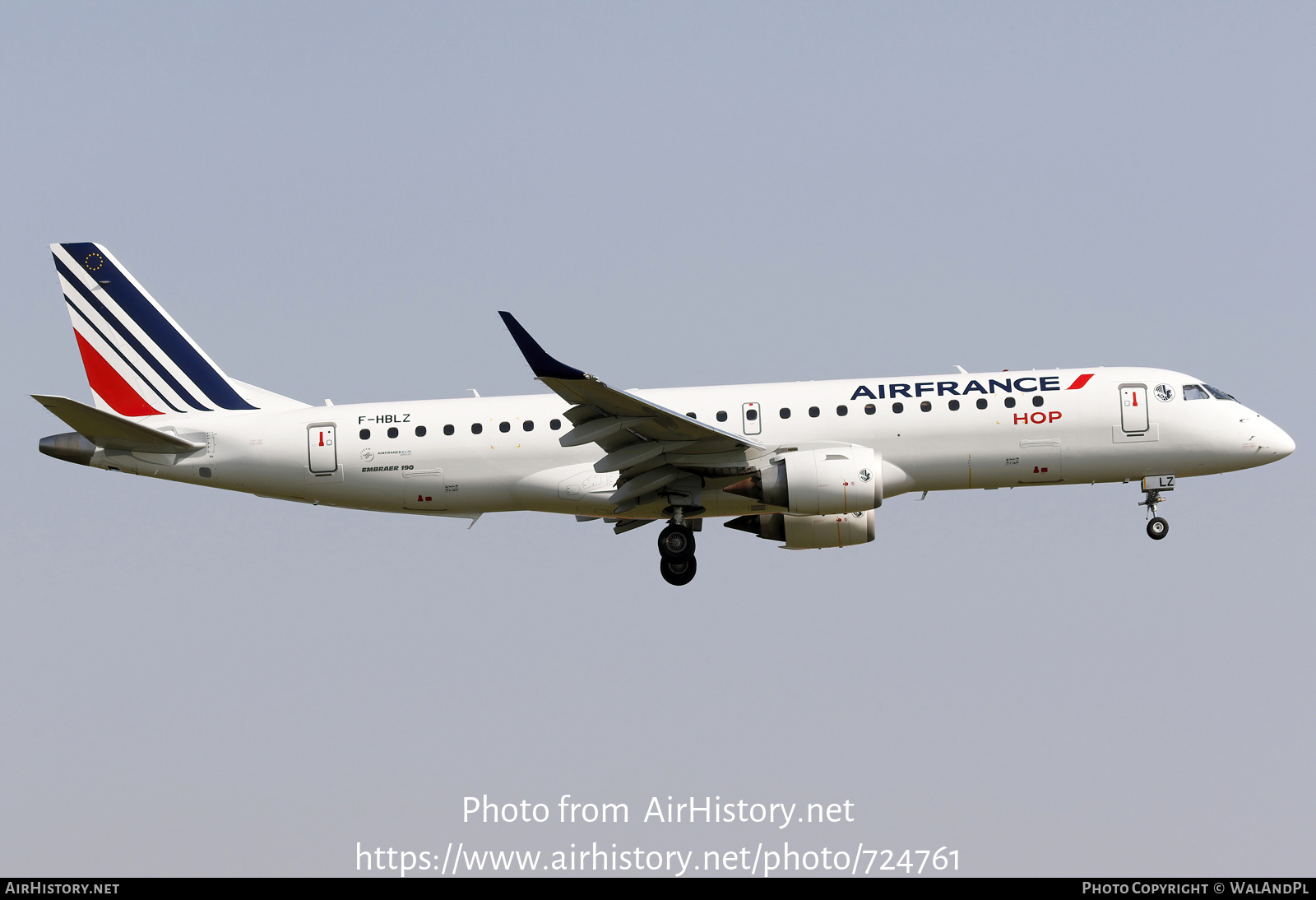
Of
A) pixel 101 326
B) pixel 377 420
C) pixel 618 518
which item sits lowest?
pixel 618 518

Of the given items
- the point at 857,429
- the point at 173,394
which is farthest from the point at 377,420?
the point at 857,429

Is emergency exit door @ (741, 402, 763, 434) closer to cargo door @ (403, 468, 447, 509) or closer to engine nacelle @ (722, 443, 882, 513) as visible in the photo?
engine nacelle @ (722, 443, 882, 513)

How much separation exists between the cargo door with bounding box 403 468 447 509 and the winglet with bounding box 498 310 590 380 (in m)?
5.88

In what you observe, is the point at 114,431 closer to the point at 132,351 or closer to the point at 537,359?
the point at 132,351

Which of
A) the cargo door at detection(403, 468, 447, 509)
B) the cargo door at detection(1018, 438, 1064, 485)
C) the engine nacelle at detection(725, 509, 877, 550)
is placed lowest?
the engine nacelle at detection(725, 509, 877, 550)

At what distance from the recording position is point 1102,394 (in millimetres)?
32812

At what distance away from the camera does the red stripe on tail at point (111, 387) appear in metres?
35.2

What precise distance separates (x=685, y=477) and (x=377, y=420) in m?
7.58

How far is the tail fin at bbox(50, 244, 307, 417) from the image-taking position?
115 ft

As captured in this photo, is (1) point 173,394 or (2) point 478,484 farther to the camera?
(1) point 173,394

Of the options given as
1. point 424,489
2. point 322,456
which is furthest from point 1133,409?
point 322,456

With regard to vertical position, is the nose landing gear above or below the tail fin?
below

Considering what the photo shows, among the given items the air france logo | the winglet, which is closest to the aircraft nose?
the air france logo

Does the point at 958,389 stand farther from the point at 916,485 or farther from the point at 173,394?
the point at 173,394
